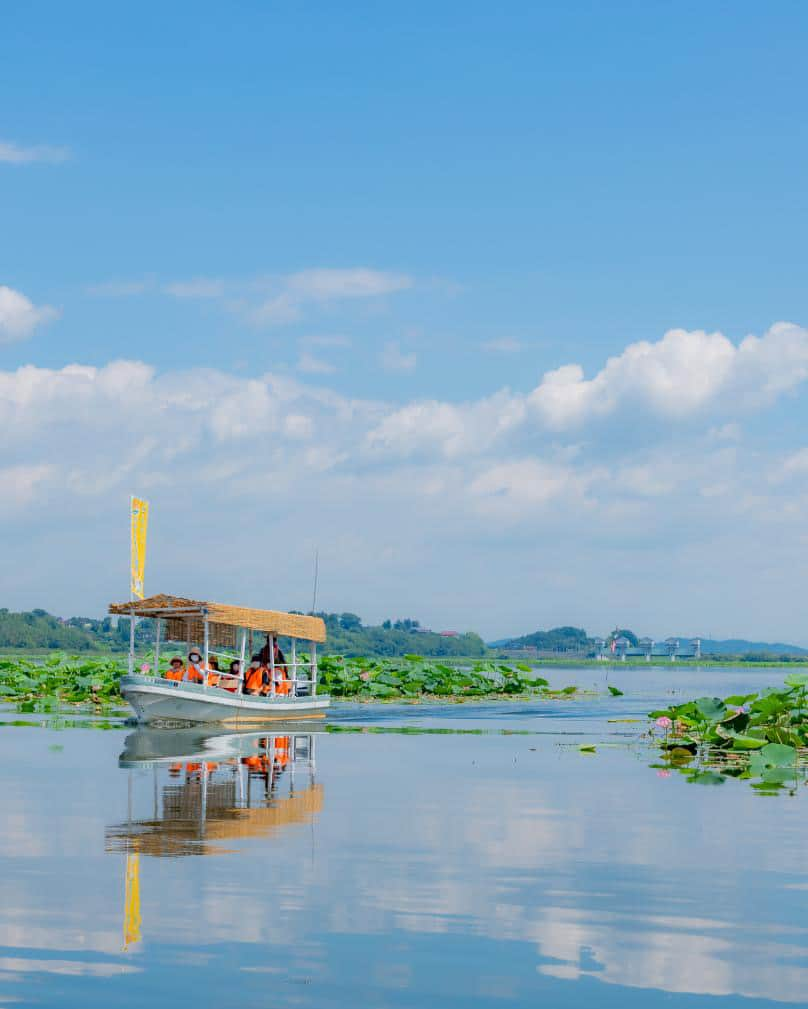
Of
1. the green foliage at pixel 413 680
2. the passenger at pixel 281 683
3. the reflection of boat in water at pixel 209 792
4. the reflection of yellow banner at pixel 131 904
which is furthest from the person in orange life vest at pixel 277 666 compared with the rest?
the reflection of yellow banner at pixel 131 904

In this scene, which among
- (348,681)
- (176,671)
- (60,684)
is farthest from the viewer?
(348,681)

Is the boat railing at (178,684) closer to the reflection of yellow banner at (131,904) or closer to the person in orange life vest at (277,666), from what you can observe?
the person in orange life vest at (277,666)

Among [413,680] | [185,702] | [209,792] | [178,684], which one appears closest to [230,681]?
[185,702]

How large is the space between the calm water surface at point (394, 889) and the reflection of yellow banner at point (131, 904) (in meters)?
0.02

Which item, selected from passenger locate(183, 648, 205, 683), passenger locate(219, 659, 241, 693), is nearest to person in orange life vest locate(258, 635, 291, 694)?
passenger locate(219, 659, 241, 693)

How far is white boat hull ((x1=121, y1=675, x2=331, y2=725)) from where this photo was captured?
966 inches

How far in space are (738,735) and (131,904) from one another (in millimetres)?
14288

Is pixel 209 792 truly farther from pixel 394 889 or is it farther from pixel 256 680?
pixel 256 680

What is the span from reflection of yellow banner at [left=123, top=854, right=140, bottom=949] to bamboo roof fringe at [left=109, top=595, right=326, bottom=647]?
14.5 meters

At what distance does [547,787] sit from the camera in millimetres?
16594

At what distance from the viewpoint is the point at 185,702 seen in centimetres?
2491

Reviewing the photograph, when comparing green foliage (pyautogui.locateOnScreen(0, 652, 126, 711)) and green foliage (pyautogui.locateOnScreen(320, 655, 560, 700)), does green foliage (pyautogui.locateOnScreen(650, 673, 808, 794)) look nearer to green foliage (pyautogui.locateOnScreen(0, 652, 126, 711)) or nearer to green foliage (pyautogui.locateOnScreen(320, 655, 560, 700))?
green foliage (pyautogui.locateOnScreen(0, 652, 126, 711))

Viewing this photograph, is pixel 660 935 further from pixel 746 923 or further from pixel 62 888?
pixel 62 888

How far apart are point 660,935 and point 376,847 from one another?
12.3ft
